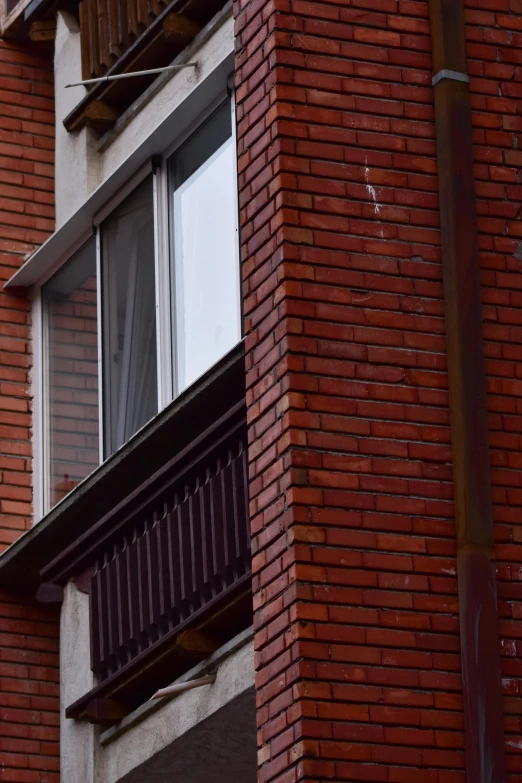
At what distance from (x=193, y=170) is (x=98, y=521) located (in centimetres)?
198

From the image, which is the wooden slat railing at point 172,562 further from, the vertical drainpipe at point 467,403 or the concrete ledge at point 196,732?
the vertical drainpipe at point 467,403

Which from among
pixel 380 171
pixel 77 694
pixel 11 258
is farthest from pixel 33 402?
pixel 380 171

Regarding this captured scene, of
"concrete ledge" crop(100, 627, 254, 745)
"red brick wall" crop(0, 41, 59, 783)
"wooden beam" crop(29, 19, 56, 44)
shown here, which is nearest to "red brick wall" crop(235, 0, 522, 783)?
"concrete ledge" crop(100, 627, 254, 745)

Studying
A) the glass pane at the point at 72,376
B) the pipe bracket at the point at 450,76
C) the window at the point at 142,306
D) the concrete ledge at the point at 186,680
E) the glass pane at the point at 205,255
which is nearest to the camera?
the pipe bracket at the point at 450,76

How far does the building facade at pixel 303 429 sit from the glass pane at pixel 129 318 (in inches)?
1.2

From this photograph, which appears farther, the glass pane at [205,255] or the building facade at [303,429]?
the glass pane at [205,255]

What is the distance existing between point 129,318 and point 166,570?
6.22 feet

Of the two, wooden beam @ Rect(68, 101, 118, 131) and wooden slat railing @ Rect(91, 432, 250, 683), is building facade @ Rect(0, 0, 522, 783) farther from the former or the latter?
Result: wooden beam @ Rect(68, 101, 118, 131)

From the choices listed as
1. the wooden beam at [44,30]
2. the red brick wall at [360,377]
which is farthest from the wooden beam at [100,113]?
the red brick wall at [360,377]

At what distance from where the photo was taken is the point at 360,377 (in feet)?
26.2

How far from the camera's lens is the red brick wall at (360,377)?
7.53 meters

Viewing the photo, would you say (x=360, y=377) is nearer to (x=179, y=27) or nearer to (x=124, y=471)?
Answer: (x=124, y=471)

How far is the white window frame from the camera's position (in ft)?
34.8

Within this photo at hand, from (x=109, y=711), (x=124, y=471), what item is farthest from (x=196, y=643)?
(x=124, y=471)
